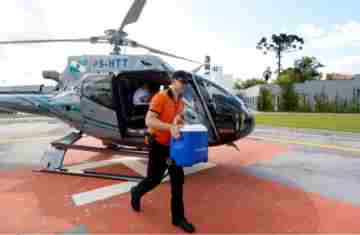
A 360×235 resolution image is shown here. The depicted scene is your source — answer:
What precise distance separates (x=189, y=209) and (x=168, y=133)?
1.15 metres

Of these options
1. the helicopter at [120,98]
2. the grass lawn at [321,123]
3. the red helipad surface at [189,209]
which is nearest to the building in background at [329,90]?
the grass lawn at [321,123]

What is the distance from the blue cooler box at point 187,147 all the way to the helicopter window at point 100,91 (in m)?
2.75

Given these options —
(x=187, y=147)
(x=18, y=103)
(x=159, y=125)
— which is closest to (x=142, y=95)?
(x=18, y=103)

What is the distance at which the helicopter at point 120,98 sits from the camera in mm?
4871

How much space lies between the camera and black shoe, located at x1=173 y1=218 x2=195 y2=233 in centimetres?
291

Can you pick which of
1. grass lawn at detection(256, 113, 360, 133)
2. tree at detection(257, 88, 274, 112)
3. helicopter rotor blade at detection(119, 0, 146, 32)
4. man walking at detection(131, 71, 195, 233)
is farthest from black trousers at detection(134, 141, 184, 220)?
tree at detection(257, 88, 274, 112)

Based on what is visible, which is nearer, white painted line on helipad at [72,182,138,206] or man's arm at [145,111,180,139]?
man's arm at [145,111,180,139]

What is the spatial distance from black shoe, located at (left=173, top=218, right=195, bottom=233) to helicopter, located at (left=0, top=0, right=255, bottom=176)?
1932mm

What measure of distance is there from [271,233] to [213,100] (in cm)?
249

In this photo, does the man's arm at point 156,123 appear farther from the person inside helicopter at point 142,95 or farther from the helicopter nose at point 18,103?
the helicopter nose at point 18,103

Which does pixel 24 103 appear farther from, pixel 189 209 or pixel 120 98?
pixel 189 209

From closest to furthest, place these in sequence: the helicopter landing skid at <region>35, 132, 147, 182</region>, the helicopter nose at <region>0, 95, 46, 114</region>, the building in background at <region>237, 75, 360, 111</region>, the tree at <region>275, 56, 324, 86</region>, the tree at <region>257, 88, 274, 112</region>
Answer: the helicopter landing skid at <region>35, 132, 147, 182</region> < the helicopter nose at <region>0, 95, 46, 114</region> < the building in background at <region>237, 75, 360, 111</region> < the tree at <region>257, 88, 274, 112</region> < the tree at <region>275, 56, 324, 86</region>

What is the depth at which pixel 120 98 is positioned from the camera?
527cm

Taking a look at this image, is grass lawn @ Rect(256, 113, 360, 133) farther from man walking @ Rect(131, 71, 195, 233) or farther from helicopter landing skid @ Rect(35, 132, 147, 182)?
man walking @ Rect(131, 71, 195, 233)
